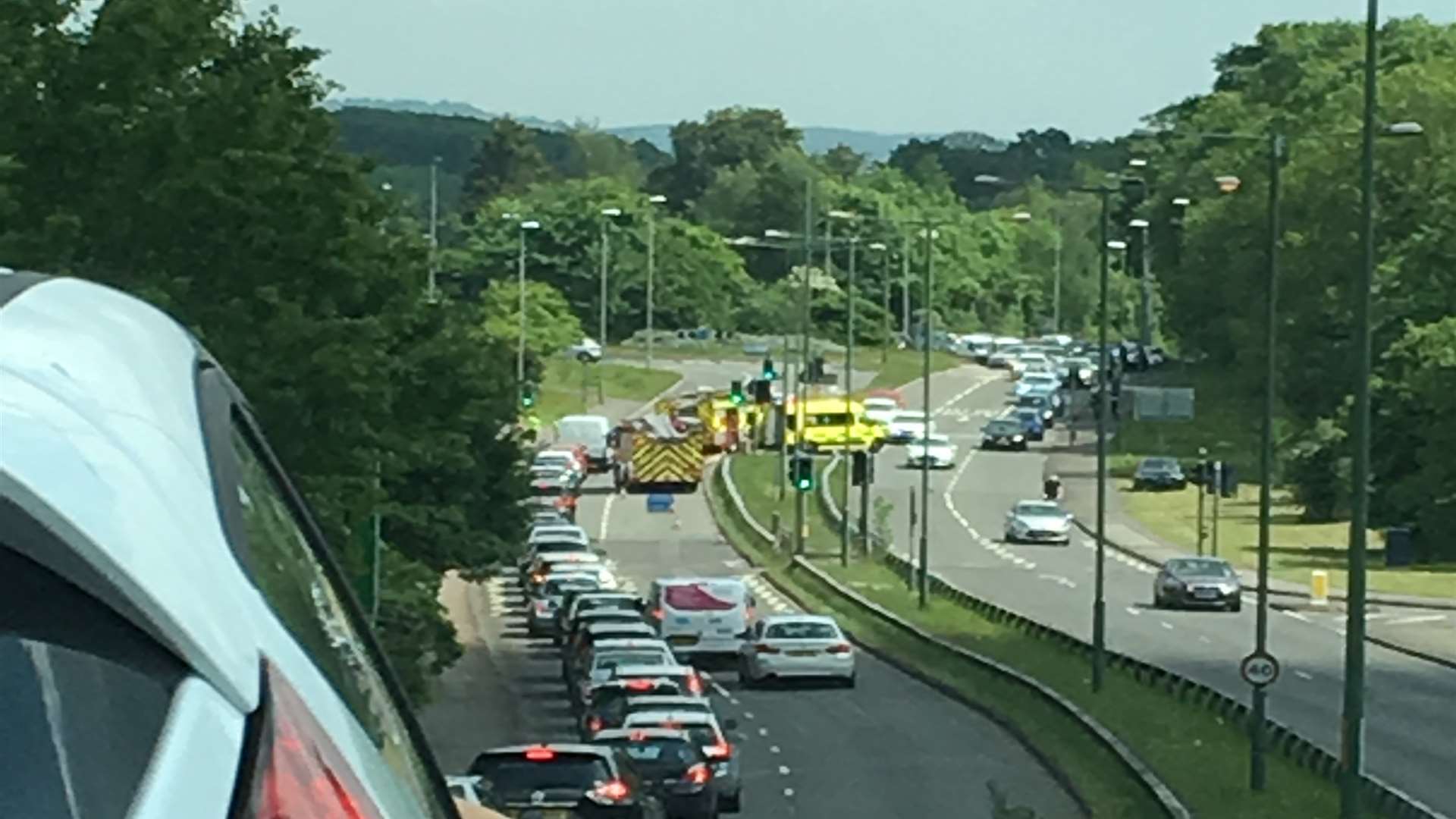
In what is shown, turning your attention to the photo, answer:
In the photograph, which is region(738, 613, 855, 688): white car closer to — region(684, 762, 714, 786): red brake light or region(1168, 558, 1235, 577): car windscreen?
region(1168, 558, 1235, 577): car windscreen

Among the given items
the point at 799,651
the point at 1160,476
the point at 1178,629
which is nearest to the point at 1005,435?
the point at 1160,476

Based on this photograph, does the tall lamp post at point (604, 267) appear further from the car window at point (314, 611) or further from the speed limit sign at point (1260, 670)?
the car window at point (314, 611)

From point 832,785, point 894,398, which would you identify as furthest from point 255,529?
point 894,398

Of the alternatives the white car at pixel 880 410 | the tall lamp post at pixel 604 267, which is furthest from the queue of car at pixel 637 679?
the tall lamp post at pixel 604 267

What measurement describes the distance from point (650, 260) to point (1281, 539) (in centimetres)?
7357

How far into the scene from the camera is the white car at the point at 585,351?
15025 centimetres

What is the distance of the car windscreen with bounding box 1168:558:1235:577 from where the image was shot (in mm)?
69125

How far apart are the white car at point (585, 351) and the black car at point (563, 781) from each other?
4830 inches

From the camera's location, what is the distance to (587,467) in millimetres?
112938

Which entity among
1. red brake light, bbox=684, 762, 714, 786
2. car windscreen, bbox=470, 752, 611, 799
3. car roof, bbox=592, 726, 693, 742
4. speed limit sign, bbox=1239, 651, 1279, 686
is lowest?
red brake light, bbox=684, 762, 714, 786

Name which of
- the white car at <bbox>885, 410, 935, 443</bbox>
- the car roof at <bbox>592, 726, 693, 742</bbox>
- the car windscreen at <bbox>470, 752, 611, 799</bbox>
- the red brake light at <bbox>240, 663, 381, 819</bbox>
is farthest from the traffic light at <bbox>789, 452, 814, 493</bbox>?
the red brake light at <bbox>240, 663, 381, 819</bbox>

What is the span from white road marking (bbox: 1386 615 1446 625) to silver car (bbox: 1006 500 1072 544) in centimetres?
2117

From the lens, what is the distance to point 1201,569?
228 feet

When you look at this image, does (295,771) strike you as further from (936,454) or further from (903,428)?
(903,428)
